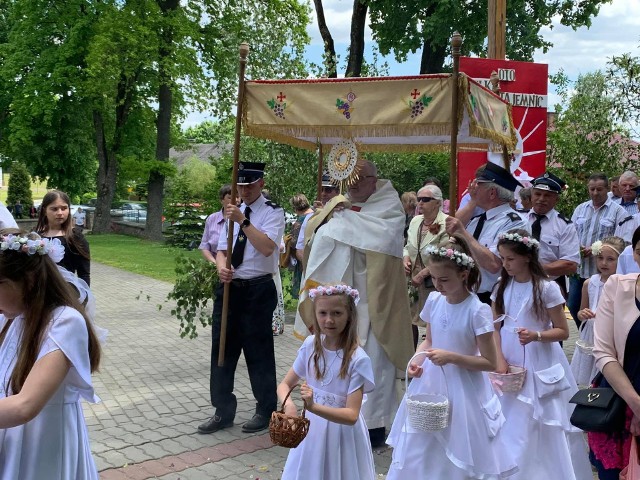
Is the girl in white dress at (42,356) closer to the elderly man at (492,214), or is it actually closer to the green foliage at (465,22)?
the elderly man at (492,214)

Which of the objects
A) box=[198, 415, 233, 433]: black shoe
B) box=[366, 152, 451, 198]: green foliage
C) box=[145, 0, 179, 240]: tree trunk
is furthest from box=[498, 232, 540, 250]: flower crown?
box=[145, 0, 179, 240]: tree trunk

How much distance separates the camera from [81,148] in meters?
35.5

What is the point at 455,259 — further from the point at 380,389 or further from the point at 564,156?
the point at 564,156

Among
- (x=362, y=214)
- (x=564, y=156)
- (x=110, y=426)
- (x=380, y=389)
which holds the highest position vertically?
(x=564, y=156)

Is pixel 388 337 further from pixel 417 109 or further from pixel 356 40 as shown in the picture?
pixel 356 40

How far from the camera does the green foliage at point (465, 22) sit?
63.9 feet

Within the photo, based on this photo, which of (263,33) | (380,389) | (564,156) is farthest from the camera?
(263,33)

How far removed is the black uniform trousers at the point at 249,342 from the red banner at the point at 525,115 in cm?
442

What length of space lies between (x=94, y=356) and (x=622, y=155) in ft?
39.6

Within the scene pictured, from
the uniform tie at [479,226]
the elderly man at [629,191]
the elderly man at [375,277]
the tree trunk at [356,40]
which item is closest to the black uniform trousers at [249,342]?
the elderly man at [375,277]

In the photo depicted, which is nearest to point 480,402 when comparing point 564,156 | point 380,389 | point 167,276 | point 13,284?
point 380,389

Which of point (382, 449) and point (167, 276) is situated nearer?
point (382, 449)

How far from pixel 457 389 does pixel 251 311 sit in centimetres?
242

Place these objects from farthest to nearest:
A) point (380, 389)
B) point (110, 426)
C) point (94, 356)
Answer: point (110, 426) → point (380, 389) → point (94, 356)
